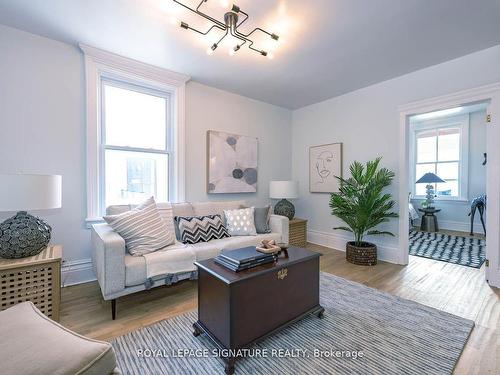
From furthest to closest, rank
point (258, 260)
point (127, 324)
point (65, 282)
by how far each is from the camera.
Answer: point (65, 282) < point (127, 324) < point (258, 260)

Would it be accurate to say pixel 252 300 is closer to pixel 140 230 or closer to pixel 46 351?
pixel 46 351

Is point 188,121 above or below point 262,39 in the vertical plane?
below

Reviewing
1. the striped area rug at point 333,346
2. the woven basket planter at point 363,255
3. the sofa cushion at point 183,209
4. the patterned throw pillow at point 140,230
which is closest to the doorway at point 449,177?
the woven basket planter at point 363,255

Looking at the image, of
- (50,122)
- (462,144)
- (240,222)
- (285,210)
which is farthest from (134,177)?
(462,144)

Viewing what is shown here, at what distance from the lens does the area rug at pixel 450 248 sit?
3254 mm

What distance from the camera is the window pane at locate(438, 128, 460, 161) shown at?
5.14 meters

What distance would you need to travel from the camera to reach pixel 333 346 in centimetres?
158

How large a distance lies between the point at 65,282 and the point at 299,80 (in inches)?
144

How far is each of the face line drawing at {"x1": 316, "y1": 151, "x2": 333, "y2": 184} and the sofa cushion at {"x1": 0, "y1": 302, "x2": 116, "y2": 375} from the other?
12.2 ft

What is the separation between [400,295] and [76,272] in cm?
332

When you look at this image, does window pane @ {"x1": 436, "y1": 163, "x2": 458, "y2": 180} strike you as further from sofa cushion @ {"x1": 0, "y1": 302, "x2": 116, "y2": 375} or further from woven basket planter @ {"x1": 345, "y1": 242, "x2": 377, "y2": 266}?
sofa cushion @ {"x1": 0, "y1": 302, "x2": 116, "y2": 375}

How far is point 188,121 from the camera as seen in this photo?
3305 millimetres

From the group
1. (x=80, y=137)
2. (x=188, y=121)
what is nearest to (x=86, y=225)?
(x=80, y=137)

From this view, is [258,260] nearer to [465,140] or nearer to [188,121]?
[188,121]
